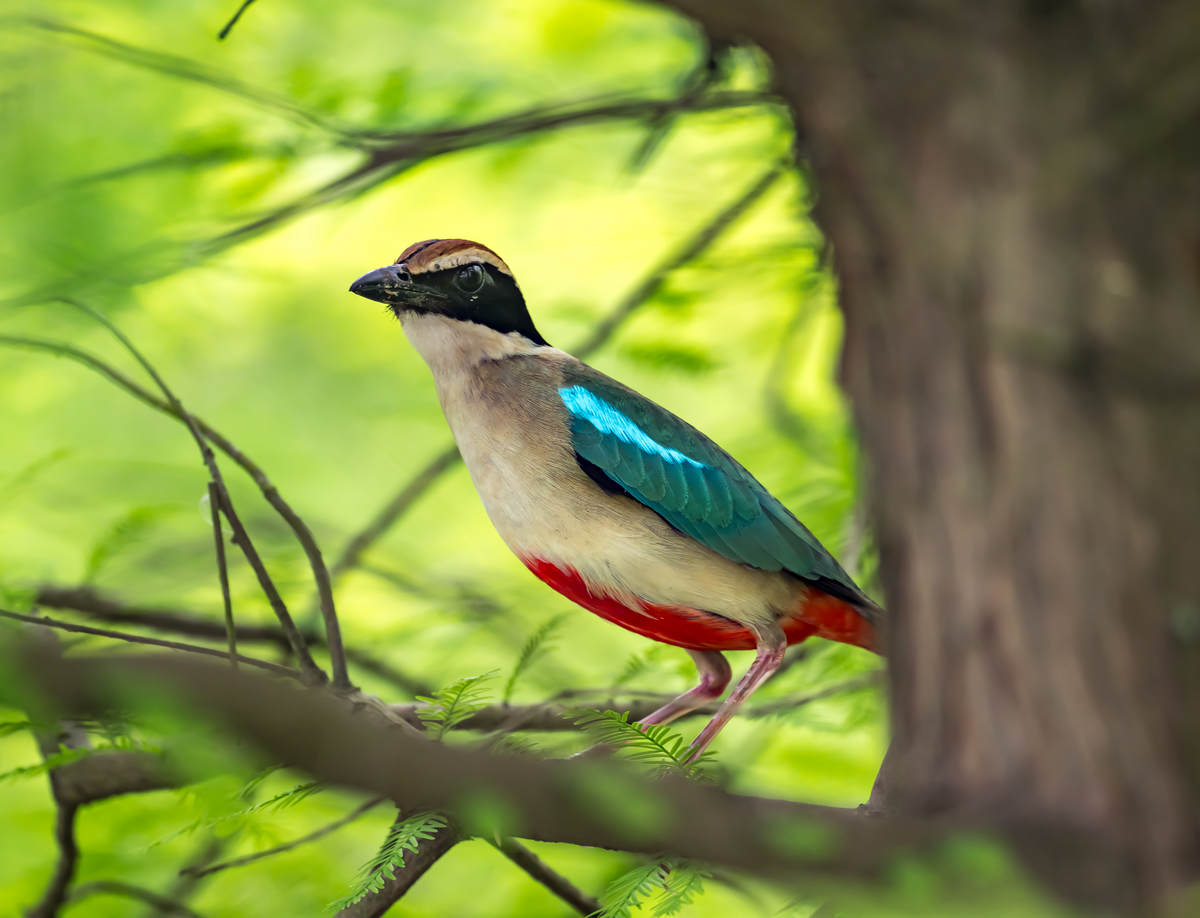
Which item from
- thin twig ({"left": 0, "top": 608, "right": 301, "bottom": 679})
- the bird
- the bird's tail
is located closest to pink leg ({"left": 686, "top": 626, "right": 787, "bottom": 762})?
the bird

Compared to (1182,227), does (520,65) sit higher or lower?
higher

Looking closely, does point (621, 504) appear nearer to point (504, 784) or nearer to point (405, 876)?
point (405, 876)

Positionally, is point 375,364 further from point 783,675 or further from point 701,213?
point 783,675

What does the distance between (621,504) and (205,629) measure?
5.87ft

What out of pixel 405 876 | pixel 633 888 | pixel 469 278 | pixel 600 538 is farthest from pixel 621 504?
pixel 633 888

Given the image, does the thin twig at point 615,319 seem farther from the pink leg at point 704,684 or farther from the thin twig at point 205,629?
the pink leg at point 704,684

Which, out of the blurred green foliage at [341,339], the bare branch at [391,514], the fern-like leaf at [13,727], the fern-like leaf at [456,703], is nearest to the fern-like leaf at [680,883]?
the blurred green foliage at [341,339]

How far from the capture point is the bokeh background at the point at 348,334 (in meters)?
4.48

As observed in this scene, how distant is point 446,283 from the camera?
4637 mm

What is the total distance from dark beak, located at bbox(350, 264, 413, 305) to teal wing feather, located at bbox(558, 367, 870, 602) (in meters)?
0.69

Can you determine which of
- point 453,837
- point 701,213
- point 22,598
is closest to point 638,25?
point 701,213

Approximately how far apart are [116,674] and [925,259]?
1.62 metres

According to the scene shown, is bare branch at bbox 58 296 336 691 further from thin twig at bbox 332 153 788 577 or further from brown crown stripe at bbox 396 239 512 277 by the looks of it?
thin twig at bbox 332 153 788 577

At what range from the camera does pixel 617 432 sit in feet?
14.2
